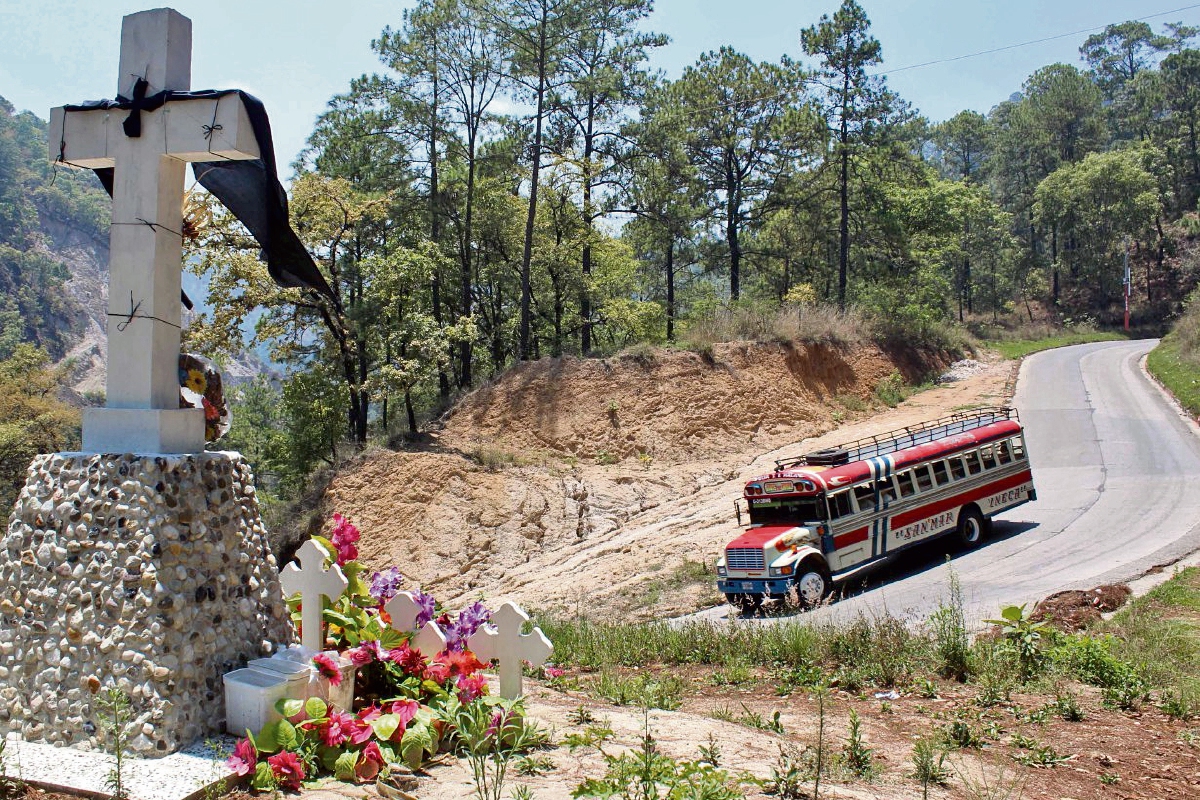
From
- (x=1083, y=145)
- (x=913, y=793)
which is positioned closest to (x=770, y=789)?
(x=913, y=793)

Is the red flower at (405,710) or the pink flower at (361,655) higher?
the pink flower at (361,655)

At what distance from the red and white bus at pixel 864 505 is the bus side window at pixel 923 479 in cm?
2

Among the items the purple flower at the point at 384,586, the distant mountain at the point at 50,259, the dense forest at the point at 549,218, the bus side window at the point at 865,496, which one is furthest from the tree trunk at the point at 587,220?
the distant mountain at the point at 50,259

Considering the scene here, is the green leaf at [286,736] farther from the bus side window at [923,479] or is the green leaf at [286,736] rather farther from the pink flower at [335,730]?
the bus side window at [923,479]

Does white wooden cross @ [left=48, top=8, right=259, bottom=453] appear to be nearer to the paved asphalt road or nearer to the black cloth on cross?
the black cloth on cross

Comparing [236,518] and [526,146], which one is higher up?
[526,146]

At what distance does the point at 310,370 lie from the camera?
32094 millimetres

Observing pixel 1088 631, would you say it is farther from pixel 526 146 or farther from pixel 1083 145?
pixel 1083 145

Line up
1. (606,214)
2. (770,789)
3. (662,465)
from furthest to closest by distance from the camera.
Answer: (606,214), (662,465), (770,789)

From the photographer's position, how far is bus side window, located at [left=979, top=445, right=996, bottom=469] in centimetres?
1888

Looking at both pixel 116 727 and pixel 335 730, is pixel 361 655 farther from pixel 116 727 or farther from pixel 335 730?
pixel 116 727

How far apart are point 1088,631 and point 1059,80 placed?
3529 inches

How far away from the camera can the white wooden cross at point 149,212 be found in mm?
5984

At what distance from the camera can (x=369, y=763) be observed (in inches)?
193
